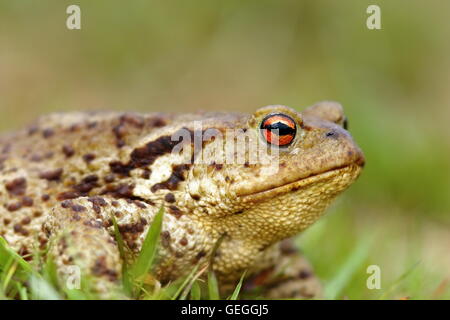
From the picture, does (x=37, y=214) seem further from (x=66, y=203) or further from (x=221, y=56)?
(x=221, y=56)

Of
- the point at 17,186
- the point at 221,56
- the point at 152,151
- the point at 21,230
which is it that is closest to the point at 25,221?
the point at 21,230

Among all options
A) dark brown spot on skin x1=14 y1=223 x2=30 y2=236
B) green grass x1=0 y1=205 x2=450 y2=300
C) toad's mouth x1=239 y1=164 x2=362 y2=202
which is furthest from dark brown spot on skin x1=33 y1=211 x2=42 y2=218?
toad's mouth x1=239 y1=164 x2=362 y2=202

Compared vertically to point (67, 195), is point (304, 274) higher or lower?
lower

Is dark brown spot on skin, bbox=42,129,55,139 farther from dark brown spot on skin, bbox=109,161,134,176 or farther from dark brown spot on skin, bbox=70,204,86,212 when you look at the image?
dark brown spot on skin, bbox=70,204,86,212

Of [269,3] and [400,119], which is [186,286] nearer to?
[400,119]

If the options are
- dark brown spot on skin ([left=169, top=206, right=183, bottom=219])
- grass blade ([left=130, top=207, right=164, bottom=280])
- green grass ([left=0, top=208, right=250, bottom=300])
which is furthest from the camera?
dark brown spot on skin ([left=169, top=206, right=183, bottom=219])

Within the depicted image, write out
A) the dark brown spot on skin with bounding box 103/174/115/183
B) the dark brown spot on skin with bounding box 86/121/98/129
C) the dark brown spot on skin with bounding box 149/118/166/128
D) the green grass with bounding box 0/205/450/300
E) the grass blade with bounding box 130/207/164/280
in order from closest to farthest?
the green grass with bounding box 0/205/450/300 → the grass blade with bounding box 130/207/164/280 → the dark brown spot on skin with bounding box 103/174/115/183 → the dark brown spot on skin with bounding box 149/118/166/128 → the dark brown spot on skin with bounding box 86/121/98/129

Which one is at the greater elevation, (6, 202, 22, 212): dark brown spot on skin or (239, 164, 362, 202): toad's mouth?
(239, 164, 362, 202): toad's mouth

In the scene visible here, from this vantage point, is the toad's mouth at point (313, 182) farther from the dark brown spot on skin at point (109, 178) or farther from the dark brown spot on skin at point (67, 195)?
the dark brown spot on skin at point (67, 195)
